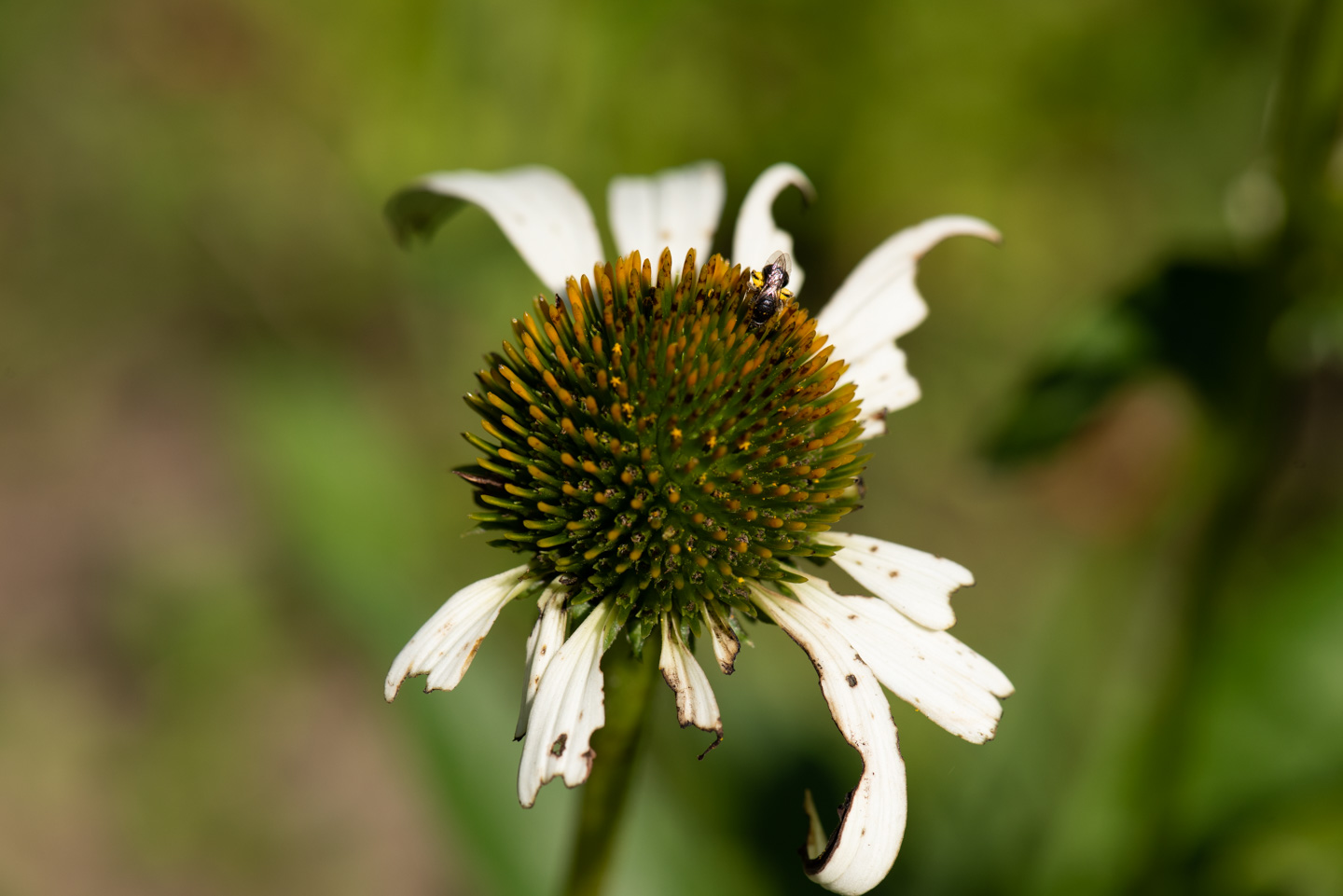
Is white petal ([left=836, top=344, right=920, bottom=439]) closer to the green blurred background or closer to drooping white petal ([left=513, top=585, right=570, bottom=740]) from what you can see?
drooping white petal ([left=513, top=585, right=570, bottom=740])

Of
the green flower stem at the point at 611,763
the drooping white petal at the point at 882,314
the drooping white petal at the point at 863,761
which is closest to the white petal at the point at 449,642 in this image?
the green flower stem at the point at 611,763

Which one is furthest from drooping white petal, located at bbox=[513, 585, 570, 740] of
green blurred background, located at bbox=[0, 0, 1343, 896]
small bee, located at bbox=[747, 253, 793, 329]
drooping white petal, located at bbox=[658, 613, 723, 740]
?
green blurred background, located at bbox=[0, 0, 1343, 896]

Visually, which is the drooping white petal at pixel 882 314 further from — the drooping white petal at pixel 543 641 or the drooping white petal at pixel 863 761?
the drooping white petal at pixel 543 641

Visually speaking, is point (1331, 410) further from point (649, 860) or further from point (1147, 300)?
point (649, 860)

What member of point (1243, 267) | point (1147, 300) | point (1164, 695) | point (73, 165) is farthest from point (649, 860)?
point (73, 165)

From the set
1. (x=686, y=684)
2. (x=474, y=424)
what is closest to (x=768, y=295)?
(x=686, y=684)
